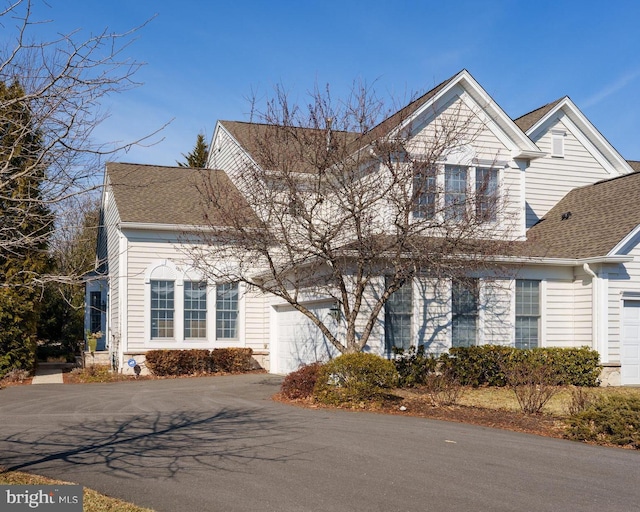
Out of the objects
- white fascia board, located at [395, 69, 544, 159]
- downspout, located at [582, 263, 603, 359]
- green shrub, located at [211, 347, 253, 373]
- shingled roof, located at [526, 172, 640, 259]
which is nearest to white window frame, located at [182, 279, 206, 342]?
green shrub, located at [211, 347, 253, 373]

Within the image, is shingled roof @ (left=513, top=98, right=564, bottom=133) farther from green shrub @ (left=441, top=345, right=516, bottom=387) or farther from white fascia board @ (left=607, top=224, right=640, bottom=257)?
green shrub @ (left=441, top=345, right=516, bottom=387)

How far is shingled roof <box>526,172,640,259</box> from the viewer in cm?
1958

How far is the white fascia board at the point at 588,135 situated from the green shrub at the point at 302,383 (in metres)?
12.5

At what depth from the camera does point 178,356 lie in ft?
72.8

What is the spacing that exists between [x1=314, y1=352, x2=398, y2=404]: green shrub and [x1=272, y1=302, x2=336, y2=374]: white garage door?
3328mm

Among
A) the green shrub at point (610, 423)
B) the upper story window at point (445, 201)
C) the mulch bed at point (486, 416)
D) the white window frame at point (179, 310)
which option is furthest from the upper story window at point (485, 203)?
the white window frame at point (179, 310)

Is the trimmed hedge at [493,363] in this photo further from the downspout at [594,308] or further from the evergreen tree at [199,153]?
the evergreen tree at [199,153]

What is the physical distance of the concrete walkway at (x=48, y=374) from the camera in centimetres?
2121

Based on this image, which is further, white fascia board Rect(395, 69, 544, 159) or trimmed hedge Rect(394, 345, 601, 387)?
white fascia board Rect(395, 69, 544, 159)

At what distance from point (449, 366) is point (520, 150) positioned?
6642mm

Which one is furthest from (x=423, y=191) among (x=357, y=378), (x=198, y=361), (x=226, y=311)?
(x=198, y=361)

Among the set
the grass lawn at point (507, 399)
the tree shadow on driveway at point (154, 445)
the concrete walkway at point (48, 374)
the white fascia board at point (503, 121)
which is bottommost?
the concrete walkway at point (48, 374)

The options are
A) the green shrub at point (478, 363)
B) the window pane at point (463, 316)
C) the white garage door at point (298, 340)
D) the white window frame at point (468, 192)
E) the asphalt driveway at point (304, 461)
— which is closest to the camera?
the asphalt driveway at point (304, 461)

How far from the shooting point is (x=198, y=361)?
2250 centimetres
